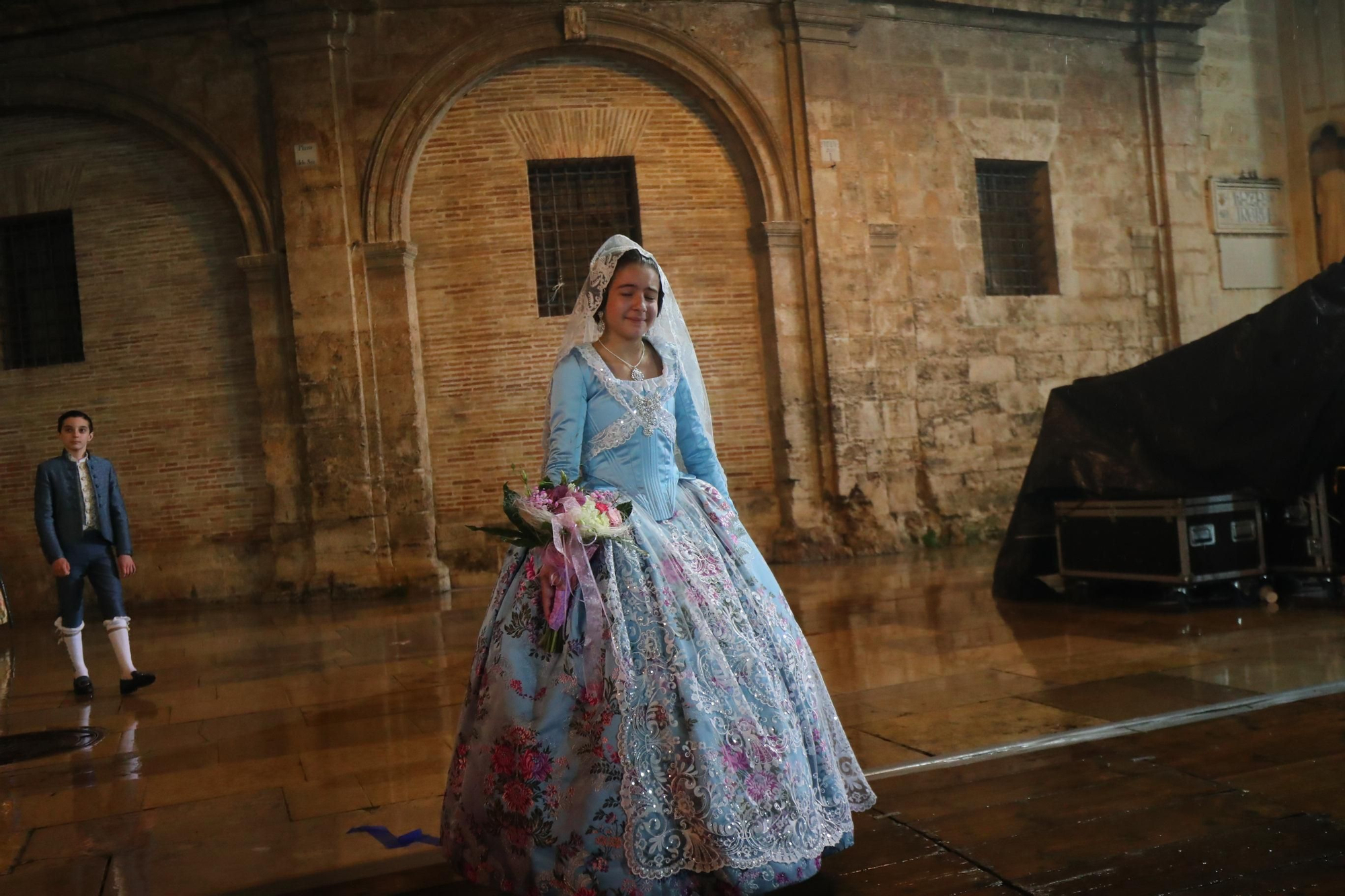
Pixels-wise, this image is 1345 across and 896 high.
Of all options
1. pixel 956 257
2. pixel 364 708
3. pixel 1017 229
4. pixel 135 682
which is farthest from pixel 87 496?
pixel 1017 229

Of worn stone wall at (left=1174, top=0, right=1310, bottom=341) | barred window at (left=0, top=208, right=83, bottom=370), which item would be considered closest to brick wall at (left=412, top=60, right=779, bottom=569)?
barred window at (left=0, top=208, right=83, bottom=370)

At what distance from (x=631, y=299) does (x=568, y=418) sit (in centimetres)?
37

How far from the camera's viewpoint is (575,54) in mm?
10680

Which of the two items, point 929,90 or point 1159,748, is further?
point 929,90

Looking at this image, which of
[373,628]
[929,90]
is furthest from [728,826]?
[929,90]

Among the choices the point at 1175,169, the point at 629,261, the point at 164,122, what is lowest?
the point at 629,261

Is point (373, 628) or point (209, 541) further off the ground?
point (209, 541)

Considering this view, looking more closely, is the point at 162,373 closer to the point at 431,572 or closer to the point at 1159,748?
the point at 431,572

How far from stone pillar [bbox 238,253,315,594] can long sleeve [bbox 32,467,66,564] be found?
4.01 meters

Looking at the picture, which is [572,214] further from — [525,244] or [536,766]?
[536,766]

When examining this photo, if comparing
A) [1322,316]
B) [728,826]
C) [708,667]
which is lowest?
Answer: [728,826]

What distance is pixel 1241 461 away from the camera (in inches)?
246

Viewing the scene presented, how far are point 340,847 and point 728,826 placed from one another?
1.43 m

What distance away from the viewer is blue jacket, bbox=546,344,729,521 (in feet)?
9.80
